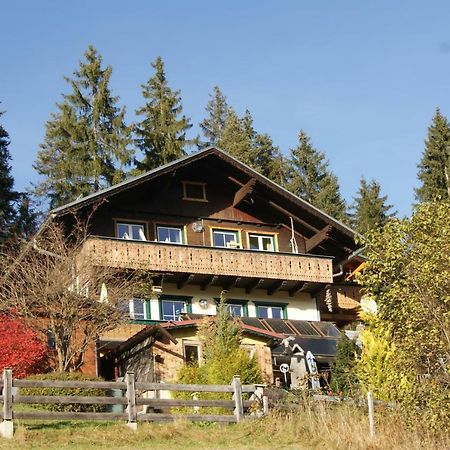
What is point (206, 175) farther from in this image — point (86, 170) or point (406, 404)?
point (406, 404)

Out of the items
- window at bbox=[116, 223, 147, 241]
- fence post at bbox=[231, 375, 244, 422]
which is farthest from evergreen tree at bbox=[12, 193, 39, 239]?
fence post at bbox=[231, 375, 244, 422]

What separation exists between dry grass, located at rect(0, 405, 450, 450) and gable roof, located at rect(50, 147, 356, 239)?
13.7 meters

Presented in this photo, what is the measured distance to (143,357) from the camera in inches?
1138

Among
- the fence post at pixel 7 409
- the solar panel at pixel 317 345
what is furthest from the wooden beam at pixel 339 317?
the fence post at pixel 7 409

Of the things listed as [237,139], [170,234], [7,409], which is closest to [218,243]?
[170,234]

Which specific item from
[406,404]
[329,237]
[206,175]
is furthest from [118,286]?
[406,404]

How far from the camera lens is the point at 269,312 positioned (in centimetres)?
3650

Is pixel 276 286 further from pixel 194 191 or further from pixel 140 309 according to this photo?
pixel 140 309

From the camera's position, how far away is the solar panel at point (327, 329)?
113 ft

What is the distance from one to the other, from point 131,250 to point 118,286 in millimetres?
3629

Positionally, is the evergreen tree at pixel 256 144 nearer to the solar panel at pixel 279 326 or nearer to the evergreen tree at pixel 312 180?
the evergreen tree at pixel 312 180

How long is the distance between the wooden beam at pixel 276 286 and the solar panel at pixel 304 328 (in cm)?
175

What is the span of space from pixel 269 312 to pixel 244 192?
15.5 ft

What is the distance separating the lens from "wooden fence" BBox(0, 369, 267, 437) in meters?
18.4
